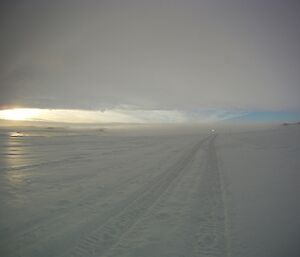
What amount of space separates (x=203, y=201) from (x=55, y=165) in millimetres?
8906

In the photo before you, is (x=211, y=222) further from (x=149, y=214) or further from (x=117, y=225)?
(x=117, y=225)

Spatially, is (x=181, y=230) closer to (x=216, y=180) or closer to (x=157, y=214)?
(x=157, y=214)

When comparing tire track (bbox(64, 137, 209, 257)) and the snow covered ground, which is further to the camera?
the snow covered ground

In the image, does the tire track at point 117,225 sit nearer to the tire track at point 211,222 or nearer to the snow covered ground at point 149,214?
the snow covered ground at point 149,214

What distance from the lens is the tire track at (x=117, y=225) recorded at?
196 inches

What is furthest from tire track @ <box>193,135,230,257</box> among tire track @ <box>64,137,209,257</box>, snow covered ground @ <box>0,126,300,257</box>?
tire track @ <box>64,137,209,257</box>

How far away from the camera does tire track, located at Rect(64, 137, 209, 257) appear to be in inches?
196

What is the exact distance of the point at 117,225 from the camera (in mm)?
5992

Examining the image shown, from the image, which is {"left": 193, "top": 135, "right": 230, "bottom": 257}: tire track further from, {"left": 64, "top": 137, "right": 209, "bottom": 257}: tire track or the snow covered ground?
{"left": 64, "top": 137, "right": 209, "bottom": 257}: tire track

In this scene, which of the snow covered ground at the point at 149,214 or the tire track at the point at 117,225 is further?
the snow covered ground at the point at 149,214

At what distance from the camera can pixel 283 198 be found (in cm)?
845

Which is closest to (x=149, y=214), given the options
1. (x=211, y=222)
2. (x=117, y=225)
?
(x=117, y=225)

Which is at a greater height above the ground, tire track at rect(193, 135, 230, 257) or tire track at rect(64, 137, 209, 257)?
tire track at rect(64, 137, 209, 257)

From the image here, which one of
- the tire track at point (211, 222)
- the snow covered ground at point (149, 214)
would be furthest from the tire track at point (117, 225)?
the tire track at point (211, 222)
